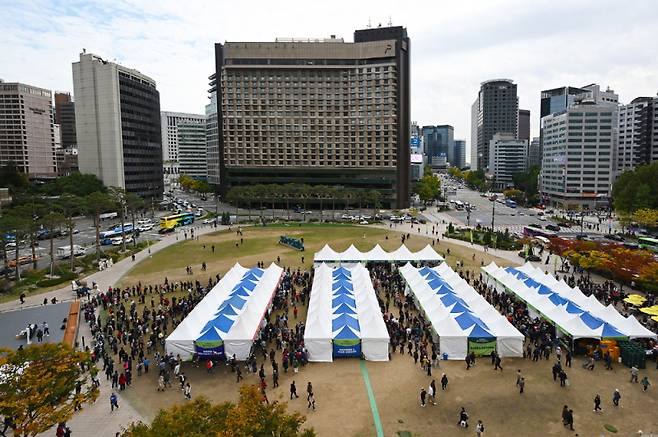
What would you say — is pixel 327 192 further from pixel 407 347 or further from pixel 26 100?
pixel 26 100

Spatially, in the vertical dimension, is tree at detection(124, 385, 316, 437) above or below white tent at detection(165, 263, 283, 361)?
above

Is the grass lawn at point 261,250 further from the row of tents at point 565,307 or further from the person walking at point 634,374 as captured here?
the person walking at point 634,374

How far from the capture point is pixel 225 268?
51031mm

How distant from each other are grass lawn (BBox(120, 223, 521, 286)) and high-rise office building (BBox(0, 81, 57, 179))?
98.7 metres

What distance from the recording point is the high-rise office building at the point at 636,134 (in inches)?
4957

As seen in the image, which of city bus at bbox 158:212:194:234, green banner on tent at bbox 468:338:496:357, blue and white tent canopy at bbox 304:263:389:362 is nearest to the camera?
blue and white tent canopy at bbox 304:263:389:362

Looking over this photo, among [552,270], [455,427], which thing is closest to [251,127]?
[552,270]

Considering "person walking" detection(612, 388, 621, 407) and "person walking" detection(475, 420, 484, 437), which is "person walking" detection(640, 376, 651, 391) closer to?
"person walking" detection(612, 388, 621, 407)

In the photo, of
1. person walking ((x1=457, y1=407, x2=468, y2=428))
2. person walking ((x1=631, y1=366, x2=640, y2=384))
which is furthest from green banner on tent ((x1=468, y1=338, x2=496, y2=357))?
person walking ((x1=457, y1=407, x2=468, y2=428))

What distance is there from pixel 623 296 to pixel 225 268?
127 feet

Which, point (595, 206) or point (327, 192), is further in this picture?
point (595, 206)

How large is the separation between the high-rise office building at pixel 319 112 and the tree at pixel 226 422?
98.8 meters

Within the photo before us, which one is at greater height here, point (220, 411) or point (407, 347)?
point (220, 411)

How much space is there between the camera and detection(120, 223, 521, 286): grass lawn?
50094 mm
